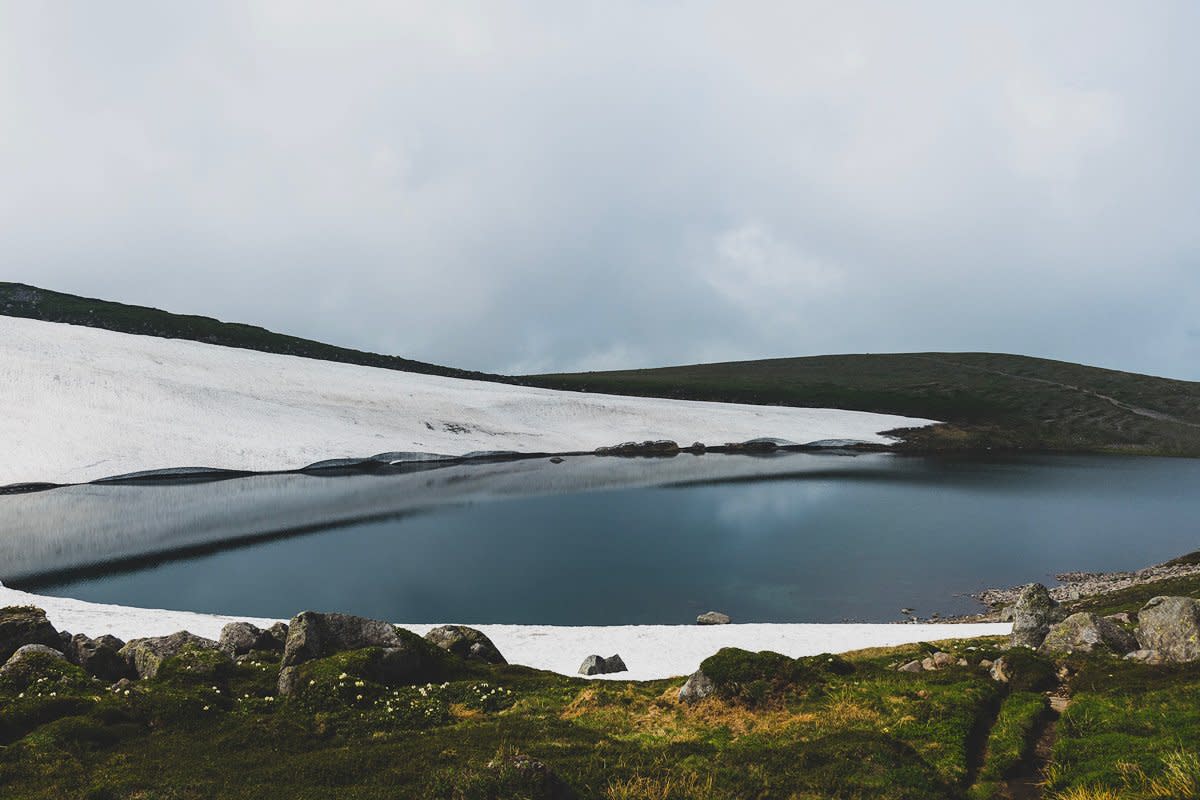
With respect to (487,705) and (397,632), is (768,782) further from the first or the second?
(397,632)

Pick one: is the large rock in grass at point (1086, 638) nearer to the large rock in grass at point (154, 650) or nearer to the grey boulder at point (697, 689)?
the grey boulder at point (697, 689)

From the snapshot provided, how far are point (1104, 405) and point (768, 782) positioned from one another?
6565 inches

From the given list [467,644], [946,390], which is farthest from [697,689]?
[946,390]

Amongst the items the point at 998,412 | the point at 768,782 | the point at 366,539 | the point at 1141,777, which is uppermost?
the point at 998,412

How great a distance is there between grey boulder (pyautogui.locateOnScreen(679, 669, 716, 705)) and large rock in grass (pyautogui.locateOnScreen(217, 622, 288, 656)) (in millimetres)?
12073

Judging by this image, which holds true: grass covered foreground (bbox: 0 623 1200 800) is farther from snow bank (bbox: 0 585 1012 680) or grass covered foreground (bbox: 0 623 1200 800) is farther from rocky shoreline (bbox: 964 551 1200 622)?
rocky shoreline (bbox: 964 551 1200 622)

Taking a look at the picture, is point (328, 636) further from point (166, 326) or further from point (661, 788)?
point (166, 326)

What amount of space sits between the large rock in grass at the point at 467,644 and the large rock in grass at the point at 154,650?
6625 mm

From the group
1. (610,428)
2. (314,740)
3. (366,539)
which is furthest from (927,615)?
(610,428)

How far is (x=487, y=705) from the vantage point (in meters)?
16.7

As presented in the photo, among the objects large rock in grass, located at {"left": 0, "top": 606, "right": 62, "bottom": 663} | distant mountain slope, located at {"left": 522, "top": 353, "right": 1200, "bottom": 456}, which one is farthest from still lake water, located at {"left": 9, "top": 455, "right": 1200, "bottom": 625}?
distant mountain slope, located at {"left": 522, "top": 353, "right": 1200, "bottom": 456}

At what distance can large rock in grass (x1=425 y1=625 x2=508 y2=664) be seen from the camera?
72.0ft

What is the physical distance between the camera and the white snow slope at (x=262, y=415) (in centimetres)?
6738

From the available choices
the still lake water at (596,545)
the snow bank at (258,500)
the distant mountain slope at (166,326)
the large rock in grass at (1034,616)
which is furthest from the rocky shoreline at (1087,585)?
the distant mountain slope at (166,326)
